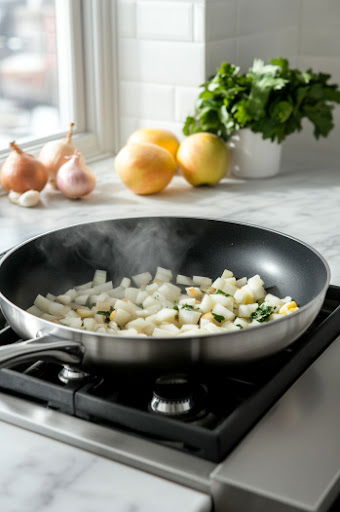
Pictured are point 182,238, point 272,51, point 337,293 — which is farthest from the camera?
point 272,51

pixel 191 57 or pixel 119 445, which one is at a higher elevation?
pixel 191 57

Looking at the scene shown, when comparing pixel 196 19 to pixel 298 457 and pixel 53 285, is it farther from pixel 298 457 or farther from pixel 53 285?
pixel 298 457

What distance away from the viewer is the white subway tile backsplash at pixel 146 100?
1.85 m

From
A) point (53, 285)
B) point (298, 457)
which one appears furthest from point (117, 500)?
point (53, 285)

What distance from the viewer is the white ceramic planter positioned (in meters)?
1.71

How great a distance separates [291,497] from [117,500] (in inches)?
6.0

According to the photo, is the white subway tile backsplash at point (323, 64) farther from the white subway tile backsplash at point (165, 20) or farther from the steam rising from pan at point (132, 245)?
the steam rising from pan at point (132, 245)

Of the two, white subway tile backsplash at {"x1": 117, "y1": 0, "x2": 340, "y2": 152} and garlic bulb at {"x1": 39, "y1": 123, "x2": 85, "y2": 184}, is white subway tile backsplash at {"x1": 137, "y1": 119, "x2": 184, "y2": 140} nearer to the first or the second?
white subway tile backsplash at {"x1": 117, "y1": 0, "x2": 340, "y2": 152}

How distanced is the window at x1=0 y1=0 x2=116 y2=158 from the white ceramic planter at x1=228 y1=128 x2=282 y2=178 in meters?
0.37

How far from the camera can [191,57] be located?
176 cm

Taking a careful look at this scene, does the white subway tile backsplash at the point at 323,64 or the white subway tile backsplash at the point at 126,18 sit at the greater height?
the white subway tile backsplash at the point at 126,18

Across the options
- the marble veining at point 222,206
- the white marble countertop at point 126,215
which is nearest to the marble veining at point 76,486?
the white marble countertop at point 126,215

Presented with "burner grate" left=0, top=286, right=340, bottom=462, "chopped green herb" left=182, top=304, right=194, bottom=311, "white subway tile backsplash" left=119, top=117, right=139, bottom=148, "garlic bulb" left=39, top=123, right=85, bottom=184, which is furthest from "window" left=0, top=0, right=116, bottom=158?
"burner grate" left=0, top=286, right=340, bottom=462

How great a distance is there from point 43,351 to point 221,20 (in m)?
1.23
